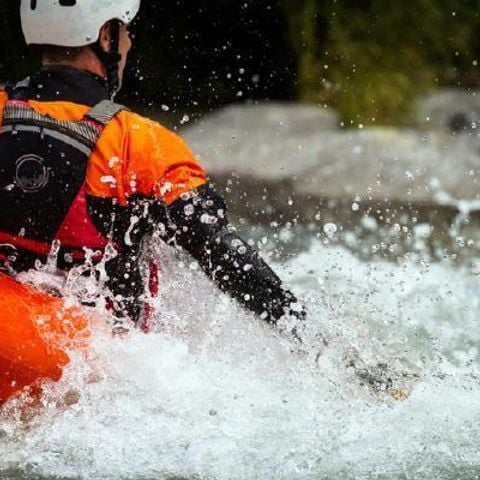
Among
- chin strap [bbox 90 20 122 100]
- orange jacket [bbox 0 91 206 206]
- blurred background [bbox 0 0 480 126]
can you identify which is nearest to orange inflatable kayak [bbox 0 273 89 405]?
orange jacket [bbox 0 91 206 206]

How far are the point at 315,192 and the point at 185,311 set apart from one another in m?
4.21

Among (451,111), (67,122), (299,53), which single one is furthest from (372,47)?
(67,122)

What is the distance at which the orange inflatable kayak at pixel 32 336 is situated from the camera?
3418mm

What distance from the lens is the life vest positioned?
352cm

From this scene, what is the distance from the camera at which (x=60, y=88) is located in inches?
143

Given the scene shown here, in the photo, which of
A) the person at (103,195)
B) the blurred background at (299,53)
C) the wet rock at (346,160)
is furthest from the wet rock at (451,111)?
the person at (103,195)

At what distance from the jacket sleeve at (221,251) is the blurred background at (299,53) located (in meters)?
6.14

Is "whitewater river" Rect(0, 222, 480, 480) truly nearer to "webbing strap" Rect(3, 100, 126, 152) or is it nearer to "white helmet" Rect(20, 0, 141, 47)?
"webbing strap" Rect(3, 100, 126, 152)

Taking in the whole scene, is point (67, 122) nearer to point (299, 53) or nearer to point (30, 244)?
point (30, 244)

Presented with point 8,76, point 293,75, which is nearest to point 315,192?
point 293,75

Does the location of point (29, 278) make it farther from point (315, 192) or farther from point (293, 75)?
point (293, 75)

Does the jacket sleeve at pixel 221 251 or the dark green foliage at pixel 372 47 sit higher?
the jacket sleeve at pixel 221 251

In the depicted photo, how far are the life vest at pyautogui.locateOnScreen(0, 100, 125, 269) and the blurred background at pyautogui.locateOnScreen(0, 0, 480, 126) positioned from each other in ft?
20.8

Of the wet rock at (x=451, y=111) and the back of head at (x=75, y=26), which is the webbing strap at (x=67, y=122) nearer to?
the back of head at (x=75, y=26)
